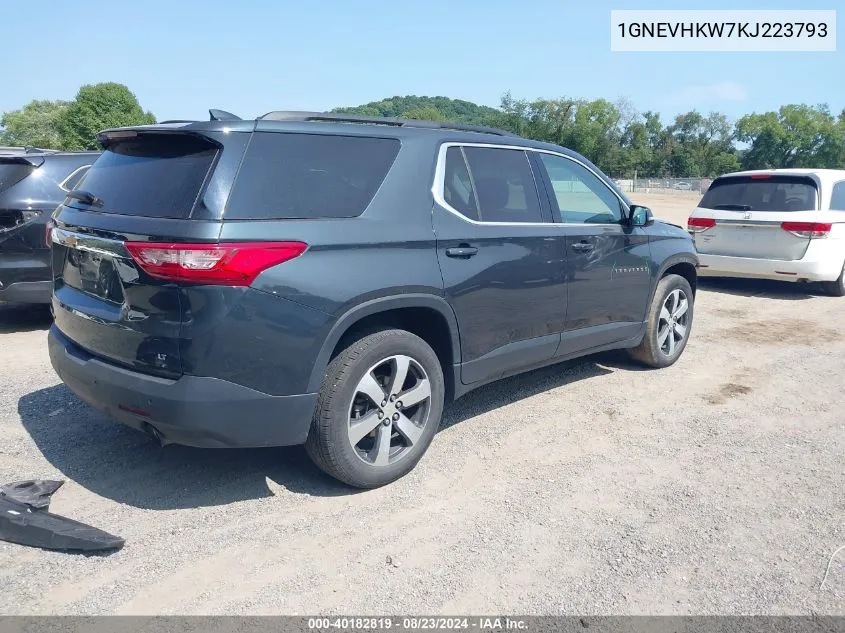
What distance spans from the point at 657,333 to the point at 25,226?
584 cm

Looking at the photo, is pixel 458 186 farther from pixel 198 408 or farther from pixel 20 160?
pixel 20 160

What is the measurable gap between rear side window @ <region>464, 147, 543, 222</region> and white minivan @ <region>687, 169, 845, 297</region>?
19.4 ft

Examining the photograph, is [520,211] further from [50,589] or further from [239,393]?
[50,589]

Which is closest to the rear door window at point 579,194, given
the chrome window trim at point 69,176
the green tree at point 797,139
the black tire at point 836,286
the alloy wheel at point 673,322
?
the alloy wheel at point 673,322

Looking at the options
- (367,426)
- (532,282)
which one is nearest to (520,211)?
(532,282)

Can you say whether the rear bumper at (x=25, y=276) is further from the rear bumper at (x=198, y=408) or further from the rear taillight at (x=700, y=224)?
the rear taillight at (x=700, y=224)

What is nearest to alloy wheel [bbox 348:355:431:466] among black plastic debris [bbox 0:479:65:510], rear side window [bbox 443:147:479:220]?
rear side window [bbox 443:147:479:220]

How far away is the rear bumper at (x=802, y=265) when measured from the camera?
8.92 m

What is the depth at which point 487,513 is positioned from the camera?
3451mm

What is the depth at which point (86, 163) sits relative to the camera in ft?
23.5

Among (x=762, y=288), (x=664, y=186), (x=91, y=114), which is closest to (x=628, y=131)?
(x=664, y=186)

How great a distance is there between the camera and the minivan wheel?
11.1 ft

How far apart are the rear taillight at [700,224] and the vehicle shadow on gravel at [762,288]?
3.09ft

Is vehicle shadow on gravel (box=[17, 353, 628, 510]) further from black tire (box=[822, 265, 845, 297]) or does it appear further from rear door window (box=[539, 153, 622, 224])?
black tire (box=[822, 265, 845, 297])
